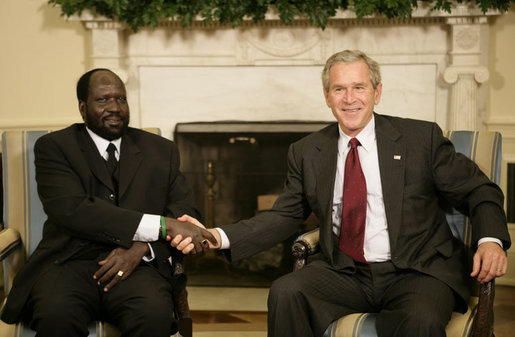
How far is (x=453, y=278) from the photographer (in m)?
2.04

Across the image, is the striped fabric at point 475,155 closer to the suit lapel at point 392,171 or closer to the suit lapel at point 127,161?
the suit lapel at point 392,171

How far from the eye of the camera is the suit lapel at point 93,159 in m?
2.27

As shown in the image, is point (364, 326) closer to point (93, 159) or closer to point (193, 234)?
point (193, 234)

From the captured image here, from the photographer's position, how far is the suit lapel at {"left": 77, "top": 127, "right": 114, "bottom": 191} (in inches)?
89.3

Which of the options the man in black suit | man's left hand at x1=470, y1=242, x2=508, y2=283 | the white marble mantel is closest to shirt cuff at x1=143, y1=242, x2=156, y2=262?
the man in black suit

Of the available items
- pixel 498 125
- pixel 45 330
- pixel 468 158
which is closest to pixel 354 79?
pixel 468 158

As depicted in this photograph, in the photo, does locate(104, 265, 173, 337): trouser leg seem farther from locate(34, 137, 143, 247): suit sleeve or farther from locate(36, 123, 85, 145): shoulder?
locate(36, 123, 85, 145): shoulder

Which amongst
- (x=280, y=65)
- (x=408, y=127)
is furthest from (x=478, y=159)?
(x=280, y=65)

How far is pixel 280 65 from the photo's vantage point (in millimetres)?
3924

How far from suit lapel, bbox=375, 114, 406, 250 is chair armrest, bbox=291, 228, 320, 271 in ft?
1.02

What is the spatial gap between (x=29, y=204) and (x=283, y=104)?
1957 millimetres

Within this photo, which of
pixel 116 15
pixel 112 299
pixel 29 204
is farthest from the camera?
pixel 116 15

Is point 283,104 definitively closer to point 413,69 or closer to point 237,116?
point 237,116

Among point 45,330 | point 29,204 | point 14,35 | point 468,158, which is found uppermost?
point 14,35
